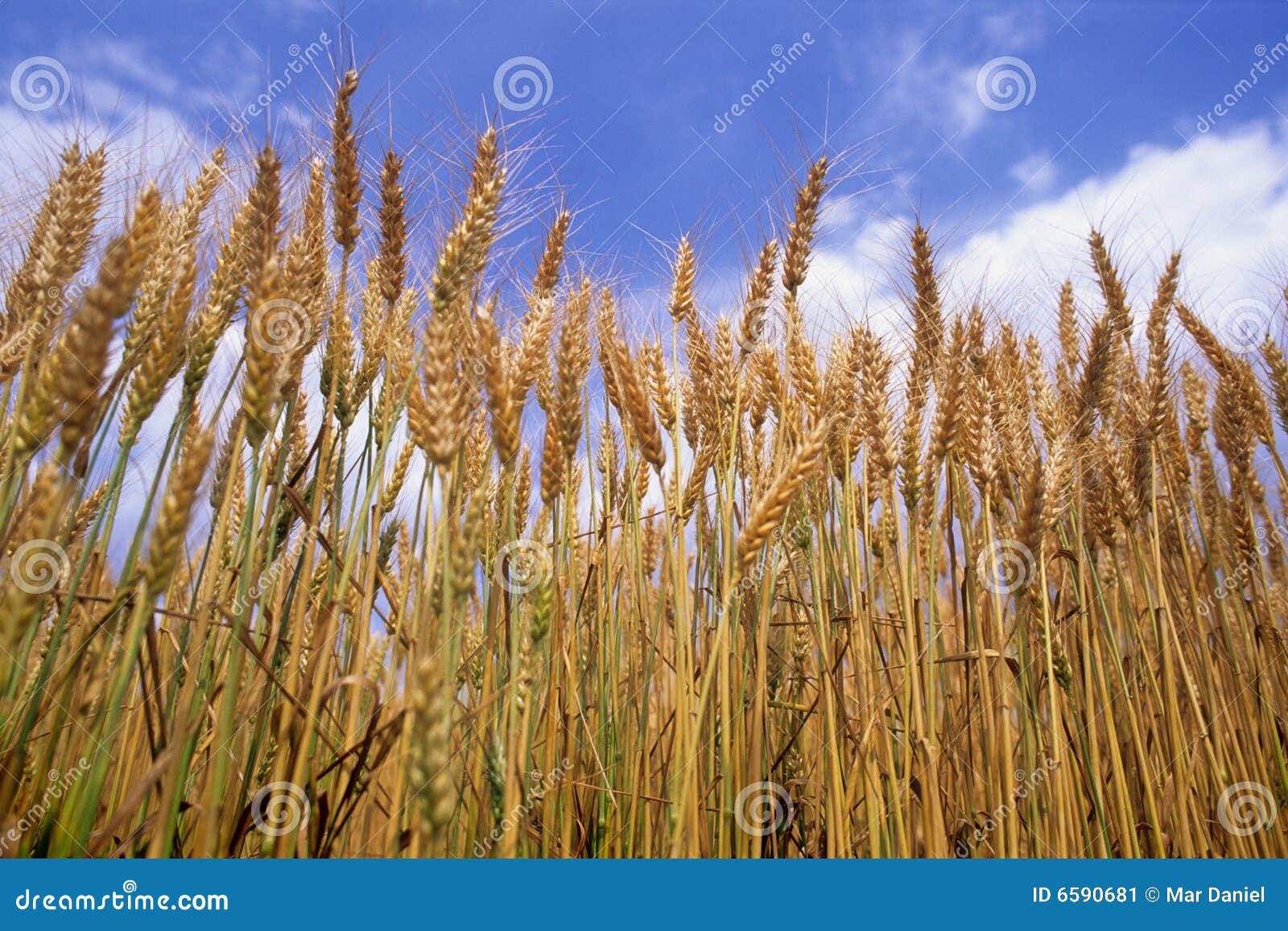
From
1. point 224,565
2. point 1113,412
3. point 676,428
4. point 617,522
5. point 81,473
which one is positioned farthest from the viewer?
point 1113,412

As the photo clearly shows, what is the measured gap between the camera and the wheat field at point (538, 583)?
4.34 ft

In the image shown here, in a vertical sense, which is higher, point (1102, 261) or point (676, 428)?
point (1102, 261)

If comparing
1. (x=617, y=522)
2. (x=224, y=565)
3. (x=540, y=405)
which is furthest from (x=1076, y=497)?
(x=224, y=565)

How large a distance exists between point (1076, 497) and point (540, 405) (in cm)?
193

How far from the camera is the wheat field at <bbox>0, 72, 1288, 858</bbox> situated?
1.32m

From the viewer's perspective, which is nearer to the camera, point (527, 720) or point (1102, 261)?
point (527, 720)

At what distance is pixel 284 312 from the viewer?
1502 mm

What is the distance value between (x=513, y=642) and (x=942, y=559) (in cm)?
275

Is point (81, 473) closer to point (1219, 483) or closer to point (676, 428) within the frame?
point (676, 428)

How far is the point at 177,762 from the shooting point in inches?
44.1

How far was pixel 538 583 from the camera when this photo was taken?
1.52m

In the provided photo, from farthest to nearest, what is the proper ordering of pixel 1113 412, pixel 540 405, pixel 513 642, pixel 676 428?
pixel 1113 412
pixel 540 405
pixel 676 428
pixel 513 642

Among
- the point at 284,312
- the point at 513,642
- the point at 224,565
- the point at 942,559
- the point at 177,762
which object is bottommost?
the point at 177,762

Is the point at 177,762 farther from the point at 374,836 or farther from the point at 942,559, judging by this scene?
the point at 942,559
